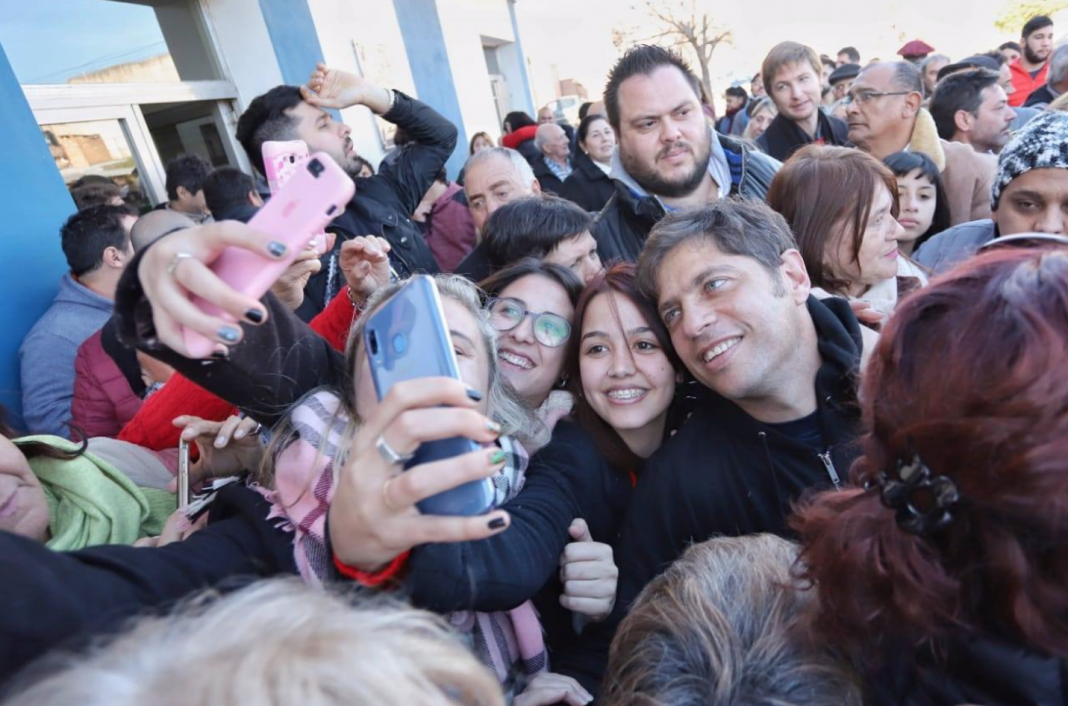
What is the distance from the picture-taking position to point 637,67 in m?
3.14

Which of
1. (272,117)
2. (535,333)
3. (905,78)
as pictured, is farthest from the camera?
(905,78)

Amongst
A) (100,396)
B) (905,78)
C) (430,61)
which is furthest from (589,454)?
(430,61)

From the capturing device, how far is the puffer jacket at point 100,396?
258cm

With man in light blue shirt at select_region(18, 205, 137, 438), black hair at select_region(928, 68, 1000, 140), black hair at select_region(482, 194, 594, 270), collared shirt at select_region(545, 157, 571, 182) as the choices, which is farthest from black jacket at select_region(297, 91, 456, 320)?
black hair at select_region(928, 68, 1000, 140)

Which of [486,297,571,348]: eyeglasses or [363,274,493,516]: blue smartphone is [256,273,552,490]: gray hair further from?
[363,274,493,516]: blue smartphone

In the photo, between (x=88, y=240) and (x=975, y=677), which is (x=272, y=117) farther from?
(x=975, y=677)

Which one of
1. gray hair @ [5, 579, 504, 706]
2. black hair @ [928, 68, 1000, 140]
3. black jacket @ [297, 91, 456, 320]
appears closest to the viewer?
gray hair @ [5, 579, 504, 706]

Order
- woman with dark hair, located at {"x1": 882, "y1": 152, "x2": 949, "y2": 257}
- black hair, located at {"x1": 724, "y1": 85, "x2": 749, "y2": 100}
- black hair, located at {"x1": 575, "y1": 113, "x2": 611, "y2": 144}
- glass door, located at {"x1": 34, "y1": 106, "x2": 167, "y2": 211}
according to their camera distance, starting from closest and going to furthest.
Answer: woman with dark hair, located at {"x1": 882, "y1": 152, "x2": 949, "y2": 257} < glass door, located at {"x1": 34, "y1": 106, "x2": 167, "y2": 211} < black hair, located at {"x1": 575, "y1": 113, "x2": 611, "y2": 144} < black hair, located at {"x1": 724, "y1": 85, "x2": 749, "y2": 100}

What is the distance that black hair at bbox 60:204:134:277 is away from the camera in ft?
10.0

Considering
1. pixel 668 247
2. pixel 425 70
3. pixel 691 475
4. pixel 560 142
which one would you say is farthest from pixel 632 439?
pixel 425 70

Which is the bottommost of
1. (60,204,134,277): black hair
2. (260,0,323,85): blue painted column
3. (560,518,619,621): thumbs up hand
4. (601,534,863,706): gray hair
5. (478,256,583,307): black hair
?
(560,518,619,621): thumbs up hand

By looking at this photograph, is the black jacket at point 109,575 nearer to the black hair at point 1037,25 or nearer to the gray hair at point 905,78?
the gray hair at point 905,78

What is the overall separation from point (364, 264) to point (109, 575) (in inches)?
45.4

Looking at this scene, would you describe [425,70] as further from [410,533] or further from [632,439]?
[410,533]
